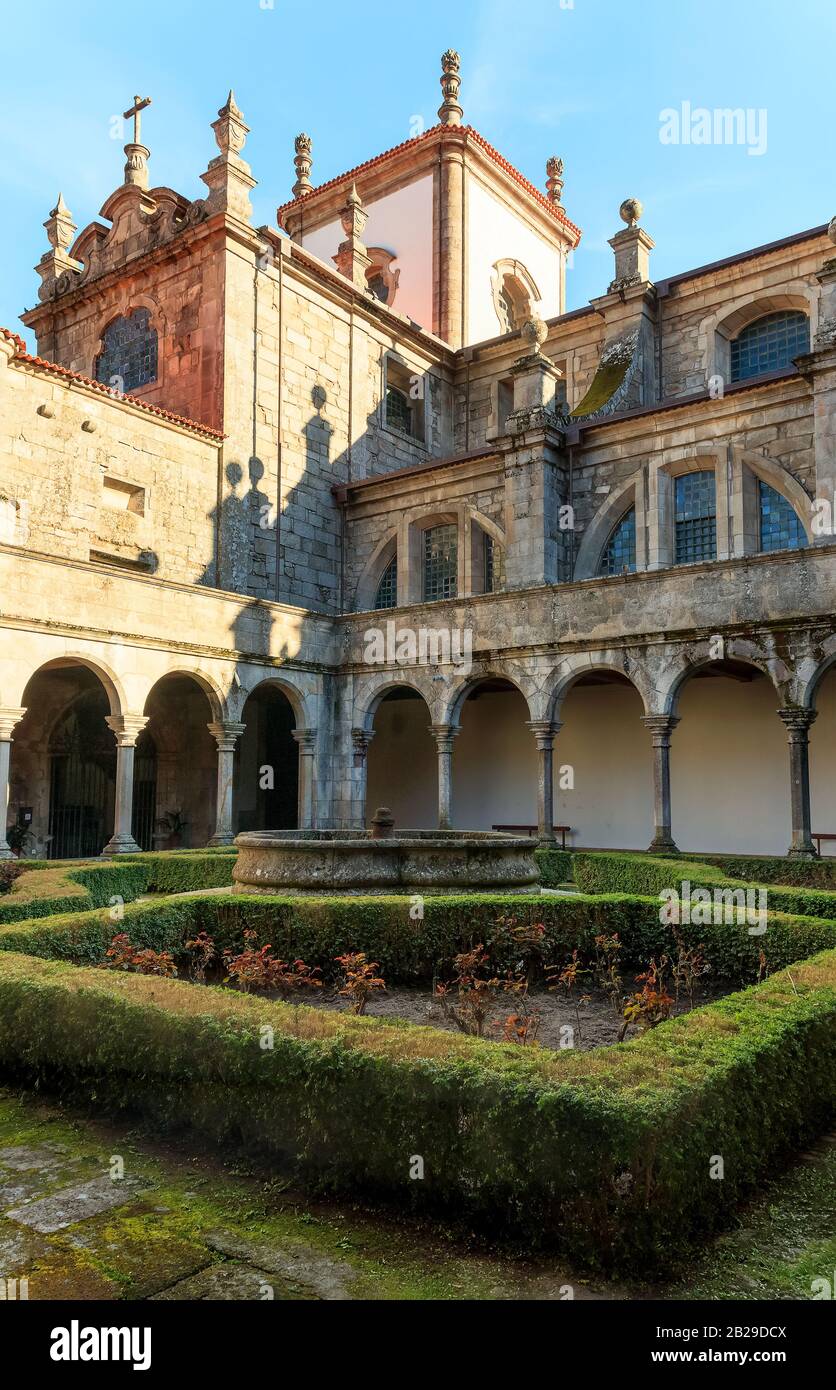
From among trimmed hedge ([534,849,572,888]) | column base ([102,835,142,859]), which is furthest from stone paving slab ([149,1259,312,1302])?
column base ([102,835,142,859])

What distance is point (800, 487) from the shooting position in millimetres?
15609

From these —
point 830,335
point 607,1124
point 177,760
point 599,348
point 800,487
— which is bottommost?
point 607,1124

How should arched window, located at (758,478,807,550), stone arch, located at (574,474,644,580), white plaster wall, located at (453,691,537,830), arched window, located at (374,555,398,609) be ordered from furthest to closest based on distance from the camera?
arched window, located at (374,555,398,609)
white plaster wall, located at (453,691,537,830)
stone arch, located at (574,474,644,580)
arched window, located at (758,478,807,550)

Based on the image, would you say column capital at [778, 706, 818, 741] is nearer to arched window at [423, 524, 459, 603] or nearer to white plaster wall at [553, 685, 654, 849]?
white plaster wall at [553, 685, 654, 849]

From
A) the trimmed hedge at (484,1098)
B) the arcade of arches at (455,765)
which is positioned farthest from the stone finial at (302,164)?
the trimmed hedge at (484,1098)

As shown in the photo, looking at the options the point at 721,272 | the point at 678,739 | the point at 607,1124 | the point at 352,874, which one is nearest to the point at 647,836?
the point at 678,739

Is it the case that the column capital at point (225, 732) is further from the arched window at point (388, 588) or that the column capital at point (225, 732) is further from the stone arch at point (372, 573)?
the arched window at point (388, 588)

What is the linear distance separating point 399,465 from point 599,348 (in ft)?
17.4

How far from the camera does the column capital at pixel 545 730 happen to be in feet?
51.9

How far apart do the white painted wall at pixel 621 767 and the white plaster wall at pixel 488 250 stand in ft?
37.8

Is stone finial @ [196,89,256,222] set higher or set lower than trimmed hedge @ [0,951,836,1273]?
higher

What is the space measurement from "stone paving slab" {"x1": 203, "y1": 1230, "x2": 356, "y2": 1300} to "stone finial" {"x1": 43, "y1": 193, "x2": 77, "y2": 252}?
2444 cm

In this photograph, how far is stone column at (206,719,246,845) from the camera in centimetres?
1584
